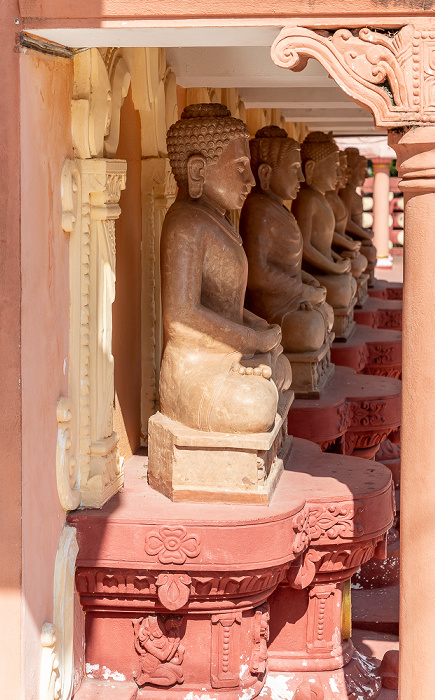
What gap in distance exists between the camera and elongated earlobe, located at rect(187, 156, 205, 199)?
→ 550 cm

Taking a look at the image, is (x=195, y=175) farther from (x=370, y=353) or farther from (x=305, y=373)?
(x=370, y=353)

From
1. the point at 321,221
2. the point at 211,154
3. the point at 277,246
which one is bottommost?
the point at 277,246

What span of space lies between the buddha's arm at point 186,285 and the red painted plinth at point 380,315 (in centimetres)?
693

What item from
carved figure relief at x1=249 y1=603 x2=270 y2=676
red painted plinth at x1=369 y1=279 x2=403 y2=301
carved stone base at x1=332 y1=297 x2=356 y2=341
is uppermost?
carved stone base at x1=332 y1=297 x2=356 y2=341

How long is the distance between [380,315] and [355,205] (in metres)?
1.67

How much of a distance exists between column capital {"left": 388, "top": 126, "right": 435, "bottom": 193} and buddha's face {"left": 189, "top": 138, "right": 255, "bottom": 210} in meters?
1.61

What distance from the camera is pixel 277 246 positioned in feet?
25.5

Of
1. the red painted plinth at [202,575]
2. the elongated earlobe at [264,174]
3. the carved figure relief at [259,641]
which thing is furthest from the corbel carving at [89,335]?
the elongated earlobe at [264,174]

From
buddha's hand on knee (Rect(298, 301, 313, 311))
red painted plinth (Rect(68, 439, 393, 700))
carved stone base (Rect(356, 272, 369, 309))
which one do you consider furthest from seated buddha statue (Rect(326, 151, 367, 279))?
red painted plinth (Rect(68, 439, 393, 700))

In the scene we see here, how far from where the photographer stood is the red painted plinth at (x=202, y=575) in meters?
4.86

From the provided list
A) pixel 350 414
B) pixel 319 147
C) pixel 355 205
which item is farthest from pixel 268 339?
pixel 355 205

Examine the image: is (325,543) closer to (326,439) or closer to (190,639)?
(190,639)

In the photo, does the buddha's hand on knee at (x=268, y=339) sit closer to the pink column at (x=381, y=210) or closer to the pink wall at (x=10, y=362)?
the pink wall at (x=10, y=362)

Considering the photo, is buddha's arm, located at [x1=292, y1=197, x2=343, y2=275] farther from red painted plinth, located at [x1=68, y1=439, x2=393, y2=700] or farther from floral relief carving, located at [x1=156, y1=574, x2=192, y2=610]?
floral relief carving, located at [x1=156, y1=574, x2=192, y2=610]
